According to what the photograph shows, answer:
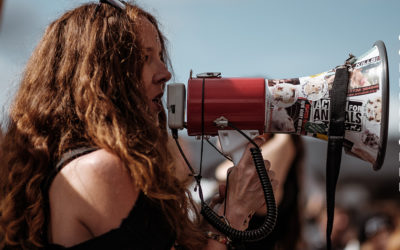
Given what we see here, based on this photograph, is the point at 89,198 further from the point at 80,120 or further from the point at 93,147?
the point at 80,120

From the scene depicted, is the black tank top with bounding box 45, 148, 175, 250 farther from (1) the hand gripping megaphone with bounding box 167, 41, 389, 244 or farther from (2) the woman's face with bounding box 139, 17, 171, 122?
(1) the hand gripping megaphone with bounding box 167, 41, 389, 244

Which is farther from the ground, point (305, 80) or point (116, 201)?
point (305, 80)

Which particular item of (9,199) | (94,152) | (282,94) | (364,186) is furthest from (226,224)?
(364,186)

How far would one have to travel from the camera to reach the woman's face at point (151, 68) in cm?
167

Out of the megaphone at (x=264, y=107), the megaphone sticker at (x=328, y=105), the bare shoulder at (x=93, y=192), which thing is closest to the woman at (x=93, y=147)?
the bare shoulder at (x=93, y=192)

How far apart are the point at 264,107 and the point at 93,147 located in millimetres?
813

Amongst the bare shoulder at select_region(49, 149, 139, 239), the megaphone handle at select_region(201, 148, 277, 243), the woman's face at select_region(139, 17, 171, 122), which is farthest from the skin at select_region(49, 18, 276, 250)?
the megaphone handle at select_region(201, 148, 277, 243)

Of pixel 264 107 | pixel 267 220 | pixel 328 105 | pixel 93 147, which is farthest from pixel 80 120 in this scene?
pixel 328 105

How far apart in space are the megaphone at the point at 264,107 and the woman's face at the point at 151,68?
17 cm

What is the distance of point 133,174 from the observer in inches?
52.5

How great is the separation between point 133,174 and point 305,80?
0.97m

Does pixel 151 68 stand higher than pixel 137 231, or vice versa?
pixel 151 68

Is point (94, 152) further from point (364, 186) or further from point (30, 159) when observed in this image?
point (364, 186)

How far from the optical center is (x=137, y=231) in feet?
4.39
